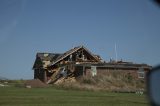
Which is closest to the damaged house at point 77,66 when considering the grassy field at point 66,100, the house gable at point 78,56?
the house gable at point 78,56

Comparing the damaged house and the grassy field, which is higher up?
the damaged house

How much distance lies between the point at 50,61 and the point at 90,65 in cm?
1246

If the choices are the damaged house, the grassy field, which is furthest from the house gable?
the grassy field

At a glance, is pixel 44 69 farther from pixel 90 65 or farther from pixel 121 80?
pixel 121 80

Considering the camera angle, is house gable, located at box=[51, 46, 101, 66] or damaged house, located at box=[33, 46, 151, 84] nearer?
damaged house, located at box=[33, 46, 151, 84]

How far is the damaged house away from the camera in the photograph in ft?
195

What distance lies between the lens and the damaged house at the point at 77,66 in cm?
5956

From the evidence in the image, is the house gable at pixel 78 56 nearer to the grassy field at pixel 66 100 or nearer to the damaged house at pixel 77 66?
the damaged house at pixel 77 66

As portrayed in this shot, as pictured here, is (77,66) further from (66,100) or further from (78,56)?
(66,100)

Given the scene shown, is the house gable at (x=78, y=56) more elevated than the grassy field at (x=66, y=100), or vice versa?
the house gable at (x=78, y=56)

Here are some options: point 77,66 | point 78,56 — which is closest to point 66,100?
point 77,66

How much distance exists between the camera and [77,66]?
60.7m

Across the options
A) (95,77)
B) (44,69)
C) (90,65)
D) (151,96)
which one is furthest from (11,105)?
(44,69)

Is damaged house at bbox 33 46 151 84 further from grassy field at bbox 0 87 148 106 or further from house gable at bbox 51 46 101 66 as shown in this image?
grassy field at bbox 0 87 148 106
